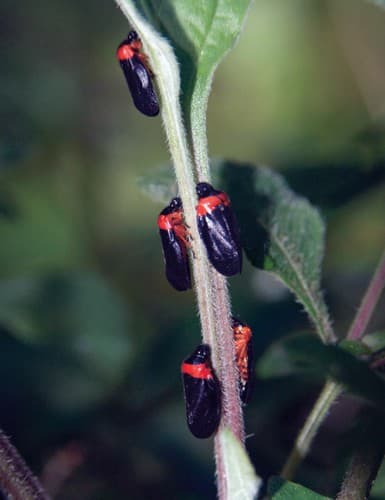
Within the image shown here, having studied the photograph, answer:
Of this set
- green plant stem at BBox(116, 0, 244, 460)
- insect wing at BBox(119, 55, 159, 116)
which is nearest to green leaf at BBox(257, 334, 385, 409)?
green plant stem at BBox(116, 0, 244, 460)

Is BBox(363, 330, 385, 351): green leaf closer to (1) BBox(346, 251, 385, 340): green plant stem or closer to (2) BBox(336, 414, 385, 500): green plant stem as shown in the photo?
(1) BBox(346, 251, 385, 340): green plant stem

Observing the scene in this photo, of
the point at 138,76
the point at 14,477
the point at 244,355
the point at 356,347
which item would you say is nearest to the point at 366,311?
the point at 356,347

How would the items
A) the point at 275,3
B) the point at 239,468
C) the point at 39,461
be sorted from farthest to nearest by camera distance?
1. the point at 275,3
2. the point at 39,461
3. the point at 239,468

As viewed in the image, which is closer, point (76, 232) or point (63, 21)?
point (76, 232)

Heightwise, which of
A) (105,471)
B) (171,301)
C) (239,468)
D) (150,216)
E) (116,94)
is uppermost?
(116,94)

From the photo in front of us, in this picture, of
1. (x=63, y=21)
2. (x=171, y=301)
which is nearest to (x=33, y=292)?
(x=171, y=301)

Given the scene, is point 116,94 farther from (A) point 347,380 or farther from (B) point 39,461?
(A) point 347,380

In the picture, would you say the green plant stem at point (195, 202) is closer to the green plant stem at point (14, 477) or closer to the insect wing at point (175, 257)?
the insect wing at point (175, 257)
